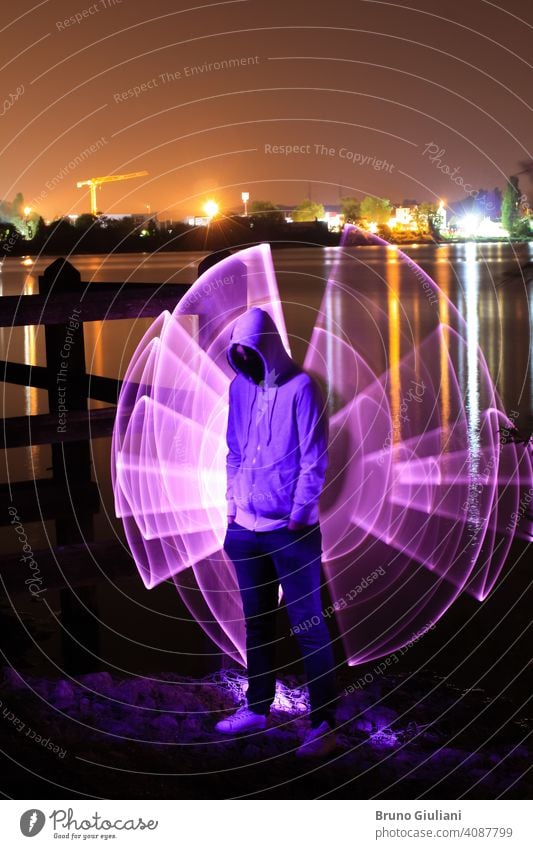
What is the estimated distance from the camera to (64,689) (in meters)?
7.52

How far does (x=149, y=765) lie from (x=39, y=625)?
125 inches

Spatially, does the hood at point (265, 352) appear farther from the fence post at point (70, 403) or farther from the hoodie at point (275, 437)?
the fence post at point (70, 403)

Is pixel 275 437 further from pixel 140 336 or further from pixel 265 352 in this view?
pixel 140 336

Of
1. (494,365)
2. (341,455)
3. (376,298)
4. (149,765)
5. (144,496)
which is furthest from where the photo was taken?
(376,298)

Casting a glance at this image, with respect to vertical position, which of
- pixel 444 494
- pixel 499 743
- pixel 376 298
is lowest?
pixel 499 743

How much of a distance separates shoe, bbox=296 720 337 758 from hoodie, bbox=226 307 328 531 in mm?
1146

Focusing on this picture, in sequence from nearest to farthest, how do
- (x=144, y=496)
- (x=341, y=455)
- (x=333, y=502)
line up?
(x=144, y=496), (x=333, y=502), (x=341, y=455)

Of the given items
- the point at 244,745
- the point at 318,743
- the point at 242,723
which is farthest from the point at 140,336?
the point at 318,743

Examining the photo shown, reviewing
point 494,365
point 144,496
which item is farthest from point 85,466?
point 494,365

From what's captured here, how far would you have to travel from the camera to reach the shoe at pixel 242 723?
6.77 m

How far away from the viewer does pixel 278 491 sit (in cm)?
641

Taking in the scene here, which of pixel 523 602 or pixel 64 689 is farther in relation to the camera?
pixel 523 602

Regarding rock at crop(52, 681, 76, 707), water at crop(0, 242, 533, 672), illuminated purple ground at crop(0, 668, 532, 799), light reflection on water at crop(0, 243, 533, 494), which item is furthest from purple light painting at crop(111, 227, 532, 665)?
rock at crop(52, 681, 76, 707)

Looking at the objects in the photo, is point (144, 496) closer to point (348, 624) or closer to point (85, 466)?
point (85, 466)
